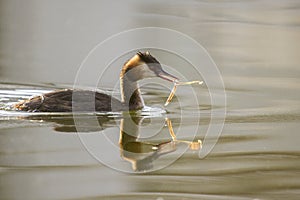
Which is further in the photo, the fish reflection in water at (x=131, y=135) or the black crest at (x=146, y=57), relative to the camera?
the black crest at (x=146, y=57)

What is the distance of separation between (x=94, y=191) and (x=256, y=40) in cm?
605

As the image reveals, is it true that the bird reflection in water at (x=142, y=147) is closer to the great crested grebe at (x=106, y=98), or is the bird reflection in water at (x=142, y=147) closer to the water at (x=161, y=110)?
the water at (x=161, y=110)

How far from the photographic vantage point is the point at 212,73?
864 centimetres

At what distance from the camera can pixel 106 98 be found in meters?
7.19

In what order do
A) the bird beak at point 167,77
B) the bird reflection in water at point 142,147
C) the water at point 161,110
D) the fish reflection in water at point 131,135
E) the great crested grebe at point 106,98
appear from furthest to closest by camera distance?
1. the bird beak at point 167,77
2. the great crested grebe at point 106,98
3. the fish reflection in water at point 131,135
4. the bird reflection in water at point 142,147
5. the water at point 161,110

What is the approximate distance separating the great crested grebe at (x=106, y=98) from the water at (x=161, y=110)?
0.15m

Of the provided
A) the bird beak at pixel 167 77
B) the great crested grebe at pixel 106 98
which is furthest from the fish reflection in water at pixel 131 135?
the bird beak at pixel 167 77

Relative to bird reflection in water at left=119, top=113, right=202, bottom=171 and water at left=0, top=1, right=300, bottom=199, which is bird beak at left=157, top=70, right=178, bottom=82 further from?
bird reflection in water at left=119, top=113, right=202, bottom=171

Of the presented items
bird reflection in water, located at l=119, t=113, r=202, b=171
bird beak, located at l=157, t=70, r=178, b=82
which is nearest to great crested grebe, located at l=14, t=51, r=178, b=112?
bird beak, located at l=157, t=70, r=178, b=82

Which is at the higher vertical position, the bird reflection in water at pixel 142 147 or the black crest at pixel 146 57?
the black crest at pixel 146 57

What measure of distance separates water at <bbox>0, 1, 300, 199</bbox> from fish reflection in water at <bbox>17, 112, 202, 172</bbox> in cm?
3

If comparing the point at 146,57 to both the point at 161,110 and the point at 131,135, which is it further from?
the point at 131,135

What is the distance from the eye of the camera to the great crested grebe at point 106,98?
7.00 m

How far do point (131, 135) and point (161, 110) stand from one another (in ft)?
3.33
